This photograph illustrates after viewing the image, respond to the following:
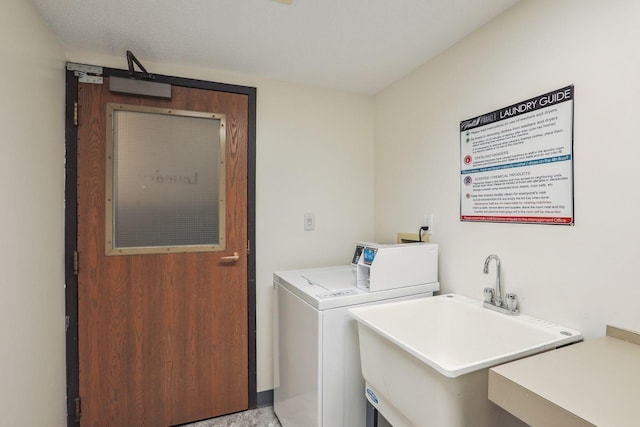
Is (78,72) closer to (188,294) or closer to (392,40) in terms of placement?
(188,294)

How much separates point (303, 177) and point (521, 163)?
4.41ft

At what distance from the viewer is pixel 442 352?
57.2 inches

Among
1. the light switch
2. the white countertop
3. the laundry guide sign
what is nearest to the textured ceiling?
the laundry guide sign

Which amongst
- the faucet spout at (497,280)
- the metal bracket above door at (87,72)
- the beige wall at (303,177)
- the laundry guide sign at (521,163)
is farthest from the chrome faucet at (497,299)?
the metal bracket above door at (87,72)

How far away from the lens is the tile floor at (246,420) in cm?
193

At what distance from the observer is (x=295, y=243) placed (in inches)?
87.3

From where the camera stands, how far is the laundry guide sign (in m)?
1.20

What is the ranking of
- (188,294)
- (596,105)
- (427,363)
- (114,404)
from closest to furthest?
(427,363) < (596,105) < (114,404) < (188,294)

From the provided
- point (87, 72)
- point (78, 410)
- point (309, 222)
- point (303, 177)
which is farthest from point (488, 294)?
point (87, 72)

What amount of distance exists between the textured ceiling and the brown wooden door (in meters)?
0.27

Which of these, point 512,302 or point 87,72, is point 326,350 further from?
point 87,72

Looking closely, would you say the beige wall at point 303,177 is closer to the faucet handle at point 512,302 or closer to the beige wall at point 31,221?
the beige wall at point 31,221

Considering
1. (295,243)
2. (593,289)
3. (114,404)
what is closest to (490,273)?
(593,289)

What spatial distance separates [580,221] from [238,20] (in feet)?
5.62
